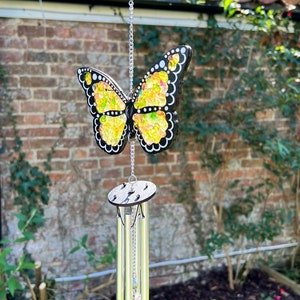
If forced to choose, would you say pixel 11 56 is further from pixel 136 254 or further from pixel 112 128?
pixel 136 254

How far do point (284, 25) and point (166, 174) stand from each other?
4.66ft

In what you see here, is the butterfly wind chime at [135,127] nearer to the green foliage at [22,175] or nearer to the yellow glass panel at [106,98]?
the yellow glass panel at [106,98]

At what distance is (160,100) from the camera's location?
159 cm

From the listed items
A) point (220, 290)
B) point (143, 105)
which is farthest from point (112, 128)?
point (220, 290)

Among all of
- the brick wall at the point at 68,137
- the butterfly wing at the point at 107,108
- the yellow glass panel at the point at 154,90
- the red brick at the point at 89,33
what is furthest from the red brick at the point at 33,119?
the yellow glass panel at the point at 154,90

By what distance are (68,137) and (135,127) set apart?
1.51 meters

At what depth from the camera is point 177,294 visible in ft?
11.1

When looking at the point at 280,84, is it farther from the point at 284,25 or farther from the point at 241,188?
the point at 241,188

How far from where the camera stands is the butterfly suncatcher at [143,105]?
1.54 metres

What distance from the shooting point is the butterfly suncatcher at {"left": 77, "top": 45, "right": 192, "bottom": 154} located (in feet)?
5.05

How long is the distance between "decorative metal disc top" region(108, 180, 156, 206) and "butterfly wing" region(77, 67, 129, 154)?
16 centimetres

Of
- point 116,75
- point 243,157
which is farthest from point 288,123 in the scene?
point 116,75

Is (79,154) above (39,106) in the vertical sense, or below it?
below

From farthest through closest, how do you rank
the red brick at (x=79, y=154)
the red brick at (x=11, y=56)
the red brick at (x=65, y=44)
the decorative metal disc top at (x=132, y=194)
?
the red brick at (x=79, y=154) → the red brick at (x=65, y=44) → the red brick at (x=11, y=56) → the decorative metal disc top at (x=132, y=194)
